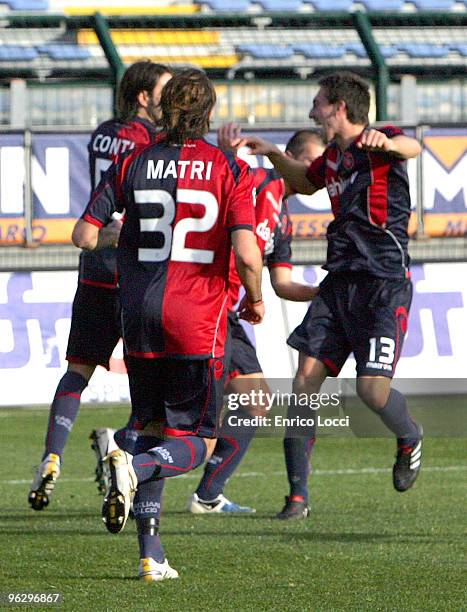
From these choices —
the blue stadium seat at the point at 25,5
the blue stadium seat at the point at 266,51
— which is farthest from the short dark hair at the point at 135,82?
the blue stadium seat at the point at 25,5

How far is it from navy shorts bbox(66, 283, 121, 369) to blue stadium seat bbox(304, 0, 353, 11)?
50.6ft

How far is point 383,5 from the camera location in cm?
2227

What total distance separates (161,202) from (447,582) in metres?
1.84

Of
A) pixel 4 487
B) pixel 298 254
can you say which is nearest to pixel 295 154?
pixel 4 487

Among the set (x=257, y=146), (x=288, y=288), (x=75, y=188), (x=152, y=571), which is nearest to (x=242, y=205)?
(x=257, y=146)

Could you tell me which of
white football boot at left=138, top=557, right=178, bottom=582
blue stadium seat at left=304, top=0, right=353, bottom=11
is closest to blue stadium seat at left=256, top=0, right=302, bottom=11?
blue stadium seat at left=304, top=0, right=353, bottom=11

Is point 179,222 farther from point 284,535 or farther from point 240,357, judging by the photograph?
point 240,357

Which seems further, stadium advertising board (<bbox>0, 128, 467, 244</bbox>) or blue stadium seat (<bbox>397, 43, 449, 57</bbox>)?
blue stadium seat (<bbox>397, 43, 449, 57</bbox>)

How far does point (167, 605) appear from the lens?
17.0 ft

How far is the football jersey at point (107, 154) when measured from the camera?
7.57 meters

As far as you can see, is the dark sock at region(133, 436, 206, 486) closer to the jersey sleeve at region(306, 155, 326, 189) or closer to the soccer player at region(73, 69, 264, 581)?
the soccer player at region(73, 69, 264, 581)

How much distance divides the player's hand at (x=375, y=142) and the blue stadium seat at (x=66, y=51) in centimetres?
955

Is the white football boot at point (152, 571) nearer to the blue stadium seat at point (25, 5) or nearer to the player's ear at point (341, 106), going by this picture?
the player's ear at point (341, 106)

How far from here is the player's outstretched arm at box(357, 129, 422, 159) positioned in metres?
6.70
